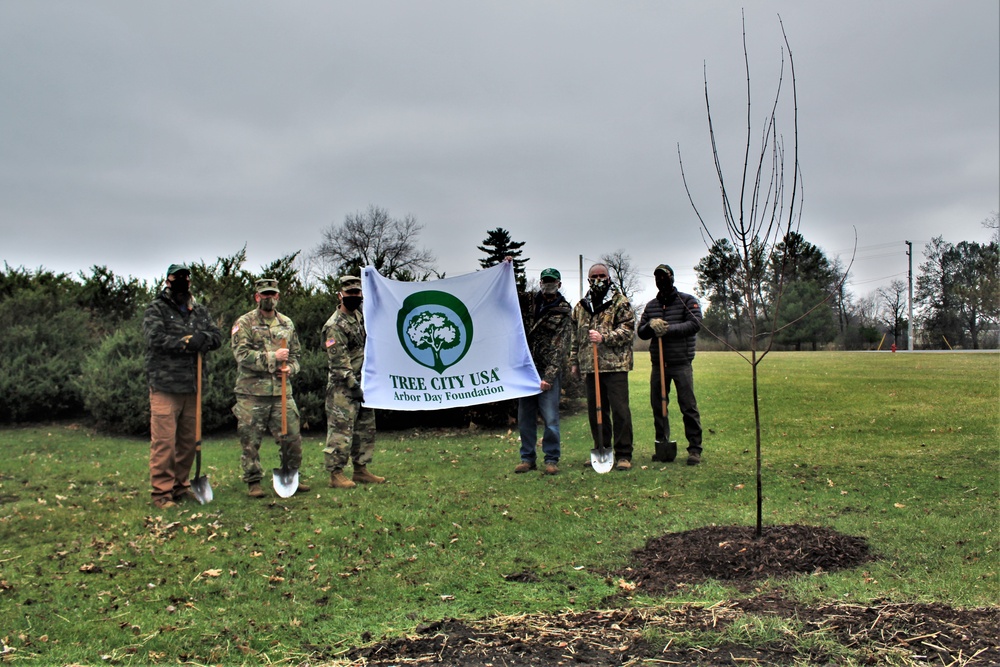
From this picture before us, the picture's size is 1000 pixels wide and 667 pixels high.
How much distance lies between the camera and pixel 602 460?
9242mm

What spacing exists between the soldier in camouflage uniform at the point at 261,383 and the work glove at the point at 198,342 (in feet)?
1.03

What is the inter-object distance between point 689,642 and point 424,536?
10.1 ft

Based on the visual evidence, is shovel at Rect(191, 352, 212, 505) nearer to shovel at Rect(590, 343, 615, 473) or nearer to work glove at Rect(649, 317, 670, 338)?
shovel at Rect(590, 343, 615, 473)

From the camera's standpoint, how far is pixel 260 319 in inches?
343

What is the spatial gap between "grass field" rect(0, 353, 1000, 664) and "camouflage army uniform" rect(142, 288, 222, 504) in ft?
1.44

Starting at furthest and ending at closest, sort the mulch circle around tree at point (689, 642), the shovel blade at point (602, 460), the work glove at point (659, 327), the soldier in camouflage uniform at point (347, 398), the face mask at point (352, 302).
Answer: the work glove at point (659, 327) → the shovel blade at point (602, 460) → the face mask at point (352, 302) → the soldier in camouflage uniform at point (347, 398) → the mulch circle around tree at point (689, 642)

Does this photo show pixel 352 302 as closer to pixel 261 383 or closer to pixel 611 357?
pixel 261 383

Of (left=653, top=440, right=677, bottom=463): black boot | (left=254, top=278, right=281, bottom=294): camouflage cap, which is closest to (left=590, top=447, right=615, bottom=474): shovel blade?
(left=653, top=440, right=677, bottom=463): black boot

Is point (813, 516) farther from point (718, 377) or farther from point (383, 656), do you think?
point (718, 377)

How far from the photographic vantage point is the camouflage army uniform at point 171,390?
8.05m

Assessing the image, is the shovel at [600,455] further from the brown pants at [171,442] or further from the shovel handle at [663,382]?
the brown pants at [171,442]

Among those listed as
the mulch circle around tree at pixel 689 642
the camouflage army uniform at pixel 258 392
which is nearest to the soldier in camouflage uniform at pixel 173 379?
the camouflage army uniform at pixel 258 392

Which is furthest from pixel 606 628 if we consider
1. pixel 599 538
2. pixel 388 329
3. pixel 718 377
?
pixel 718 377

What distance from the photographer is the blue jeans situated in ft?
31.2
